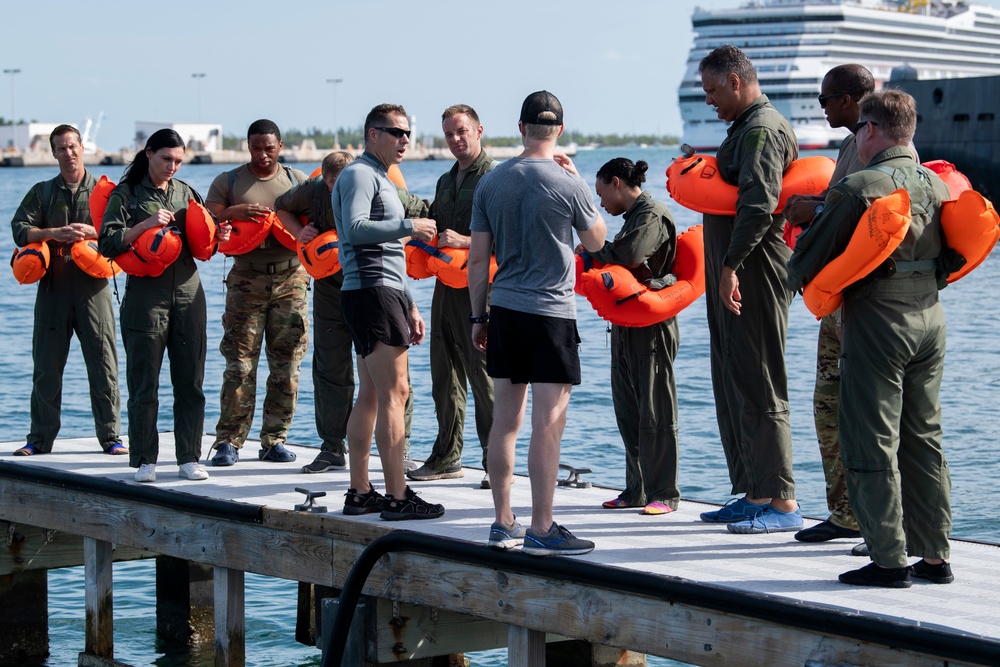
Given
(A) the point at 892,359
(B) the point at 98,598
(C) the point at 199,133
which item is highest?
(C) the point at 199,133

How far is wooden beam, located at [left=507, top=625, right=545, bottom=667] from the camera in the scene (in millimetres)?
5957

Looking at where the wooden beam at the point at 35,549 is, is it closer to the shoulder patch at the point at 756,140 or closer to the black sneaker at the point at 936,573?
the shoulder patch at the point at 756,140

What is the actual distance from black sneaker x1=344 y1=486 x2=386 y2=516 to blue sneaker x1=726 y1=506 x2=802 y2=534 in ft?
5.50

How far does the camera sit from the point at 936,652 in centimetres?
466

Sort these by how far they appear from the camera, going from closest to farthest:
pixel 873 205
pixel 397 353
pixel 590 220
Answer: pixel 873 205 < pixel 590 220 < pixel 397 353

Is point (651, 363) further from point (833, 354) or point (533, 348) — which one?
point (533, 348)

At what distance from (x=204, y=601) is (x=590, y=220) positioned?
4615 millimetres

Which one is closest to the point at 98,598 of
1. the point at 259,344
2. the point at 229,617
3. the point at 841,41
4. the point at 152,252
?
the point at 229,617

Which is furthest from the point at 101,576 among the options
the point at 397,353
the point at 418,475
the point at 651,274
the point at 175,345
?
the point at 651,274

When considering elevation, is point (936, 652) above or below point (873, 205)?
below

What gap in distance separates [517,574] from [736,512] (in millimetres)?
1275

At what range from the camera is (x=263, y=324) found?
28.1ft

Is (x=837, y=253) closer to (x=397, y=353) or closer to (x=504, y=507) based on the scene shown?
(x=504, y=507)

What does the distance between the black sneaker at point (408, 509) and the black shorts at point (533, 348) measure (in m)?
1.19
